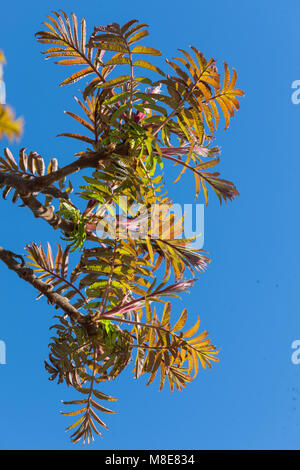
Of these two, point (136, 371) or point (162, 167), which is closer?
point (162, 167)

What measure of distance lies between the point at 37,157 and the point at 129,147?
318 mm

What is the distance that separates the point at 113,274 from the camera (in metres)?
1.72

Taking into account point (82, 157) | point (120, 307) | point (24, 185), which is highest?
point (82, 157)

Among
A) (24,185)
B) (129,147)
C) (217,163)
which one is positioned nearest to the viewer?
(24,185)

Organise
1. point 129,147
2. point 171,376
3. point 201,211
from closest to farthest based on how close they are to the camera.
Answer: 1. point 129,147
2. point 201,211
3. point 171,376

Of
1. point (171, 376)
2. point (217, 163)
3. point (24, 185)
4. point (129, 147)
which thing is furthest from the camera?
point (171, 376)

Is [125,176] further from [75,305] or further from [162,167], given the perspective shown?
[75,305]

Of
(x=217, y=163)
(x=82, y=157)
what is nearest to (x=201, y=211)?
(x=217, y=163)

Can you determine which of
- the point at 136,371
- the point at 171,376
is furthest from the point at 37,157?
the point at 171,376

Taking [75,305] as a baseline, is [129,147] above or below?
above

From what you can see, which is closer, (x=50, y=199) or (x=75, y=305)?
(x=50, y=199)

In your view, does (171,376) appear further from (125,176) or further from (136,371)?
(125,176)

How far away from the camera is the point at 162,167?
157 centimetres

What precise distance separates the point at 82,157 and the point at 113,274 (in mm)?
451
